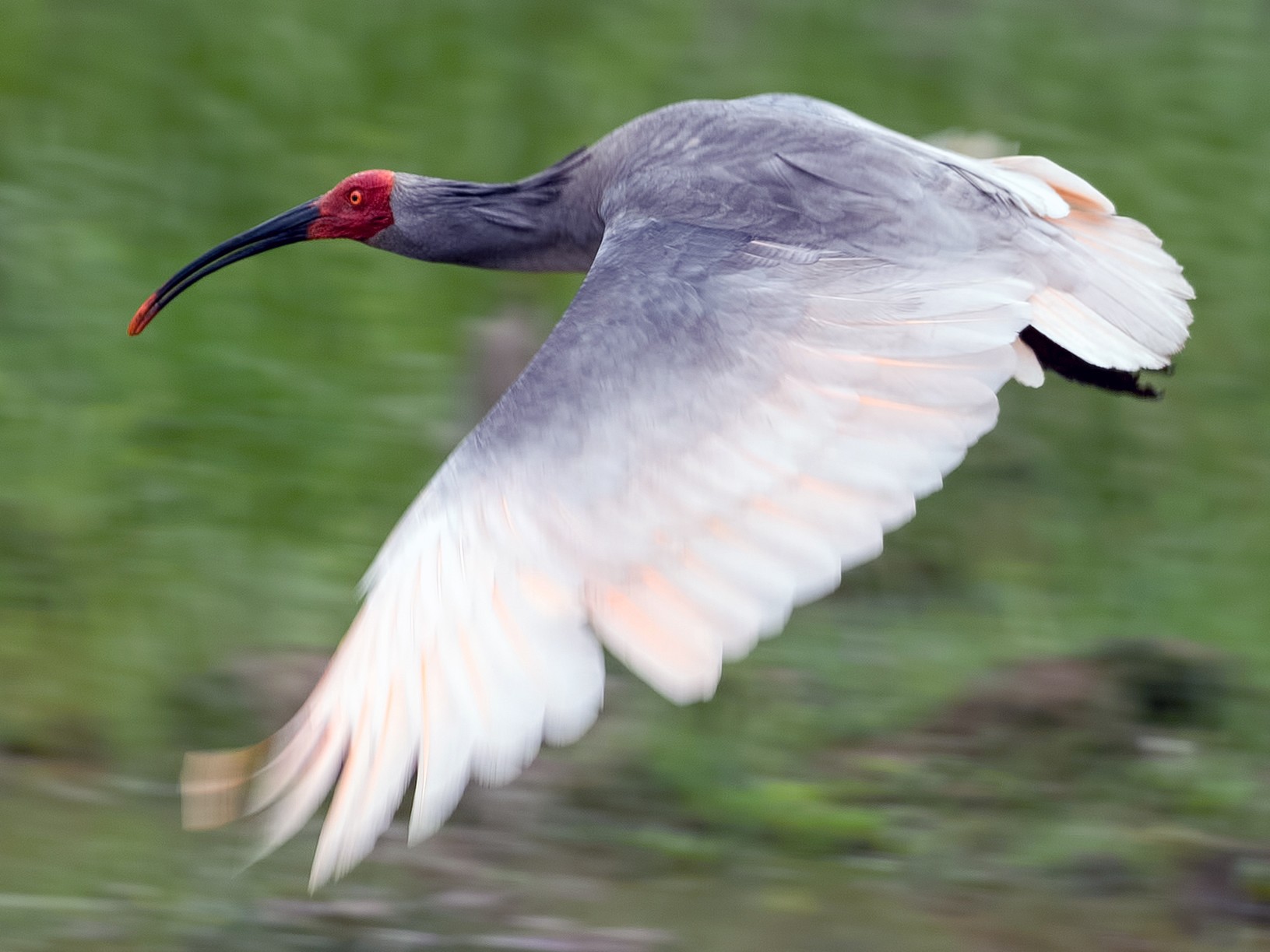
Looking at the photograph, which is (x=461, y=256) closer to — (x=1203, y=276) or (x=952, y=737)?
(x=952, y=737)

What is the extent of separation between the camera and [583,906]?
4.55 meters

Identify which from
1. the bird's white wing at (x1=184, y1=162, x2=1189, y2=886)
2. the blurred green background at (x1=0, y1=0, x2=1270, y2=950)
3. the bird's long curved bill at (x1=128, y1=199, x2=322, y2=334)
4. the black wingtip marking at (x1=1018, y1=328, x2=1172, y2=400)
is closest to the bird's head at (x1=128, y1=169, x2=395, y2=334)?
the bird's long curved bill at (x1=128, y1=199, x2=322, y2=334)

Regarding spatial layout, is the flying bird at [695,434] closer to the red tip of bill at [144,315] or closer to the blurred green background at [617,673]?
the blurred green background at [617,673]

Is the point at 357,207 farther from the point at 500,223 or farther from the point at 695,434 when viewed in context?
the point at 695,434

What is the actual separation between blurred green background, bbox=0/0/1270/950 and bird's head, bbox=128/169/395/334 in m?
0.75

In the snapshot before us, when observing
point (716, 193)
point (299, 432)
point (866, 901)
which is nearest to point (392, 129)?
point (299, 432)

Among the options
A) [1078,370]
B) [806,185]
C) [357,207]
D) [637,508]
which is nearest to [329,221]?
[357,207]

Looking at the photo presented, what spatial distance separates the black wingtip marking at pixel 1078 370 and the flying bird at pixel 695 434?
0.34 m

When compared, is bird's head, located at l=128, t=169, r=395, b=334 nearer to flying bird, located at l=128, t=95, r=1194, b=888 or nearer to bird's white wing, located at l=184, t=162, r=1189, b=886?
flying bird, located at l=128, t=95, r=1194, b=888

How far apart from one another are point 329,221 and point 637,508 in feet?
6.81

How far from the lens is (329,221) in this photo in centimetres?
530

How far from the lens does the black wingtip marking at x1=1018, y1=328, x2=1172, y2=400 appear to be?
196 inches

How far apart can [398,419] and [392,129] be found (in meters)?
1.49

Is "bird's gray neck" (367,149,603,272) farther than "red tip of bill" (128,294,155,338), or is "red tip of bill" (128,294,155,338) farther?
"red tip of bill" (128,294,155,338)
